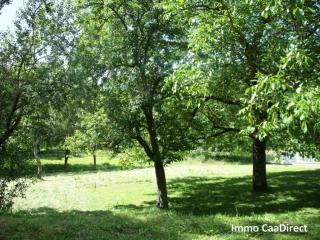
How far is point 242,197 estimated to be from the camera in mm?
26250

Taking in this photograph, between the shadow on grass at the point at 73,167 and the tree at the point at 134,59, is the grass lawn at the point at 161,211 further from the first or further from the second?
the shadow on grass at the point at 73,167

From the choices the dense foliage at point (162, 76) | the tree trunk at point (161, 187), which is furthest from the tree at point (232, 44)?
the tree trunk at point (161, 187)

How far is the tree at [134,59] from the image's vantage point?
21531mm

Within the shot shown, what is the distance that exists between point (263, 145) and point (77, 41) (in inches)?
569

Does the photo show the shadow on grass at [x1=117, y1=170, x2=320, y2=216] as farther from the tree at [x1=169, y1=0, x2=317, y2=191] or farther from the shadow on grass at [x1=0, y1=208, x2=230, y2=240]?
the tree at [x1=169, y1=0, x2=317, y2=191]

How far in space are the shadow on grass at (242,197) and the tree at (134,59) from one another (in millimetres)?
4141

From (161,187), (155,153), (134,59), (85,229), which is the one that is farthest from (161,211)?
(134,59)

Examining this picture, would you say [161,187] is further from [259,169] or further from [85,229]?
[85,229]

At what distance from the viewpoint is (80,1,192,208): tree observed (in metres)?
21.5

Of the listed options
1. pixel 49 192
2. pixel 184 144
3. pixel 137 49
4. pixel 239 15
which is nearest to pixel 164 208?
pixel 184 144

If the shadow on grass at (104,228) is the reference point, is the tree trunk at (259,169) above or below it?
above

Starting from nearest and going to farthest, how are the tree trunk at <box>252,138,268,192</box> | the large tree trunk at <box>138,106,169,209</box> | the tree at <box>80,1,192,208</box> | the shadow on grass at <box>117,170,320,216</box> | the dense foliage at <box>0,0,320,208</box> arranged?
1. the dense foliage at <box>0,0,320,208</box>
2. the tree at <box>80,1,192,208</box>
3. the shadow on grass at <box>117,170,320,216</box>
4. the large tree trunk at <box>138,106,169,209</box>
5. the tree trunk at <box>252,138,268,192</box>

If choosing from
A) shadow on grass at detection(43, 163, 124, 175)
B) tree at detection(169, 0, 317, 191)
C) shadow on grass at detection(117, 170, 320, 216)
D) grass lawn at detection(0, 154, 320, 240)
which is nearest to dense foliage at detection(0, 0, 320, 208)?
tree at detection(169, 0, 317, 191)

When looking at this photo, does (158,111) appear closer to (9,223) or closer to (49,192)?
(9,223)
